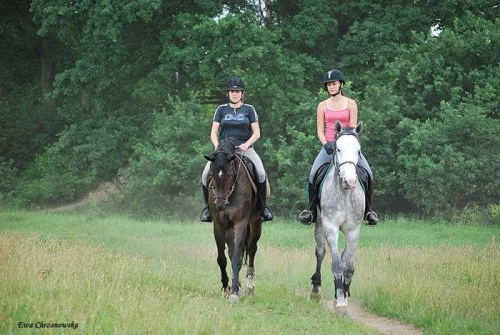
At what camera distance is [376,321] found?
1009 centimetres

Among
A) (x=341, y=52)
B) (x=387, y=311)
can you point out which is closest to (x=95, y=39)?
(x=341, y=52)

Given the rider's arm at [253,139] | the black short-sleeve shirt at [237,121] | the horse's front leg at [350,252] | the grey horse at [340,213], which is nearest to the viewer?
the grey horse at [340,213]

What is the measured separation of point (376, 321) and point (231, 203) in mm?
2907

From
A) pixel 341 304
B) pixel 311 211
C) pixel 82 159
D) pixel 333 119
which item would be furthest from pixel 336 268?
pixel 82 159

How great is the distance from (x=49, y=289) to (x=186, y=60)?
69.4ft

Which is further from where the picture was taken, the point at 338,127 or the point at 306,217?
the point at 306,217

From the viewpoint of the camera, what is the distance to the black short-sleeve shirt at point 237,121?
10695 mm

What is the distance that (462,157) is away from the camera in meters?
24.5

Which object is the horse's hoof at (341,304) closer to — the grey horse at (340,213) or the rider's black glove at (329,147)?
the grey horse at (340,213)

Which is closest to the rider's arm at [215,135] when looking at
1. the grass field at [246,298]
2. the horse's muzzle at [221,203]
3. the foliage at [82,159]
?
the horse's muzzle at [221,203]

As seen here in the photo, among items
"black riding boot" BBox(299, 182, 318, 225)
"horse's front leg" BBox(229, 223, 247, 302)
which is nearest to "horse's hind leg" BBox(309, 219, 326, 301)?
"black riding boot" BBox(299, 182, 318, 225)

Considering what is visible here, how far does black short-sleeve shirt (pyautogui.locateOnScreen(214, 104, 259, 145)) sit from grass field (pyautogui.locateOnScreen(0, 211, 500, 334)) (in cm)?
262

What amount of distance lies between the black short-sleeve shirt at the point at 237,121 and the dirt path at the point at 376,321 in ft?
10.4

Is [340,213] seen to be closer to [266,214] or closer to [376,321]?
[266,214]
